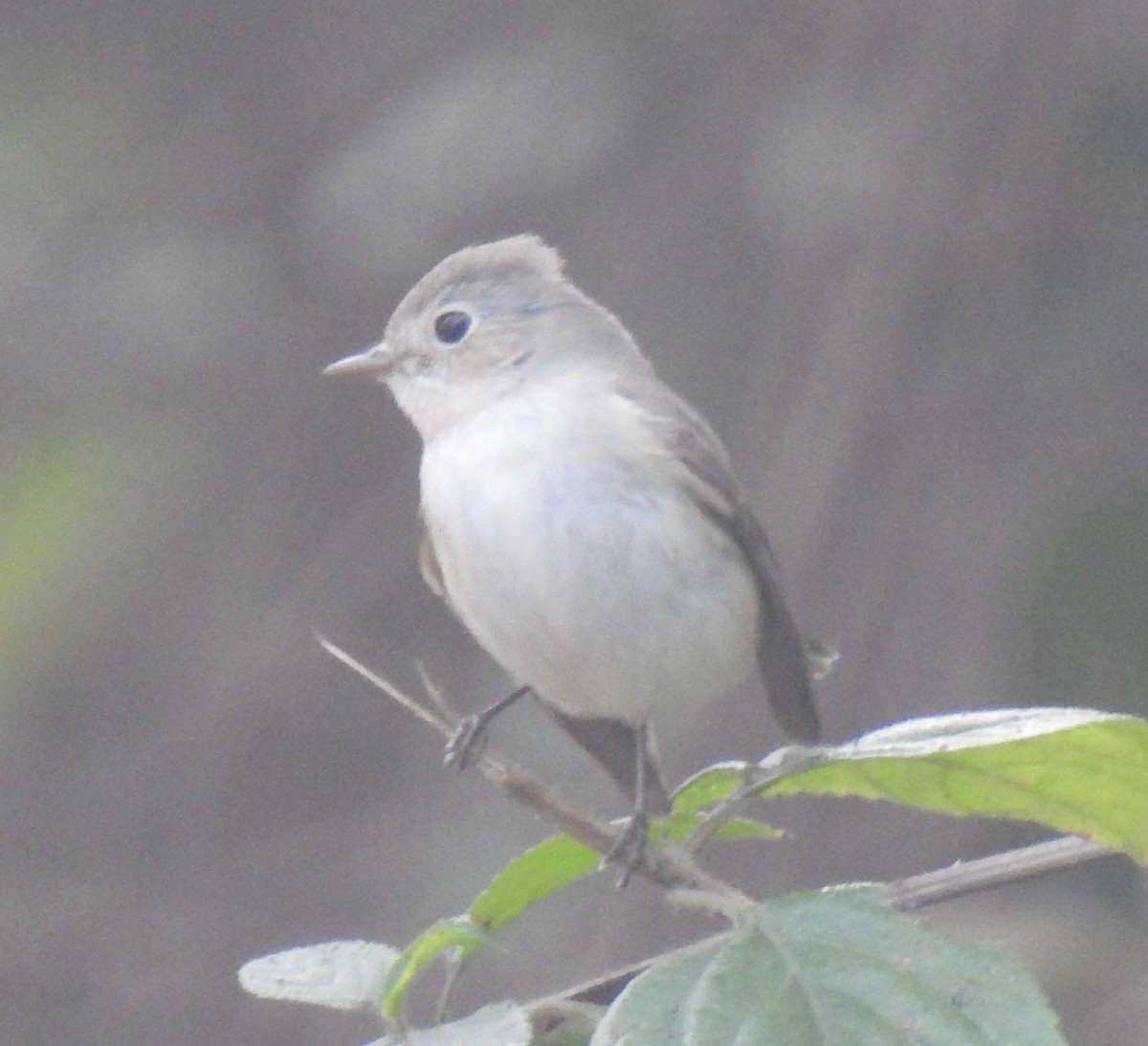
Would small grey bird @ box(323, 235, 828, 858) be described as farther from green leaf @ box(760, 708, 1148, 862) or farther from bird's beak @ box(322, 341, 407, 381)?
green leaf @ box(760, 708, 1148, 862)

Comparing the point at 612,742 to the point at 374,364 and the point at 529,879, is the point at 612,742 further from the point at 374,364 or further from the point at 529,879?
the point at 529,879

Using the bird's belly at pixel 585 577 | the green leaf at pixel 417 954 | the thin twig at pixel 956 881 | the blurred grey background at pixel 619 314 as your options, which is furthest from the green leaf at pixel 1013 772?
the blurred grey background at pixel 619 314

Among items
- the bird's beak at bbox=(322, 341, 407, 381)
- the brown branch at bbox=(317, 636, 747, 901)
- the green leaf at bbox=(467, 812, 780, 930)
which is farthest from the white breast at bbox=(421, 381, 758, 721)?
the brown branch at bbox=(317, 636, 747, 901)

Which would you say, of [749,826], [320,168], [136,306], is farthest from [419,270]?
[749,826]

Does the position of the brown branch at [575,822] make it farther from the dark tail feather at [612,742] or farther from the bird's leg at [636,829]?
the dark tail feather at [612,742]

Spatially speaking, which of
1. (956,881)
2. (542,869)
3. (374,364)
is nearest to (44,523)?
(374,364)

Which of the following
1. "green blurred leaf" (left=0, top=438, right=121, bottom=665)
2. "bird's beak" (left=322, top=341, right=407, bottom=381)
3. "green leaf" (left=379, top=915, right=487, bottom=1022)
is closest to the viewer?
"green leaf" (left=379, top=915, right=487, bottom=1022)
